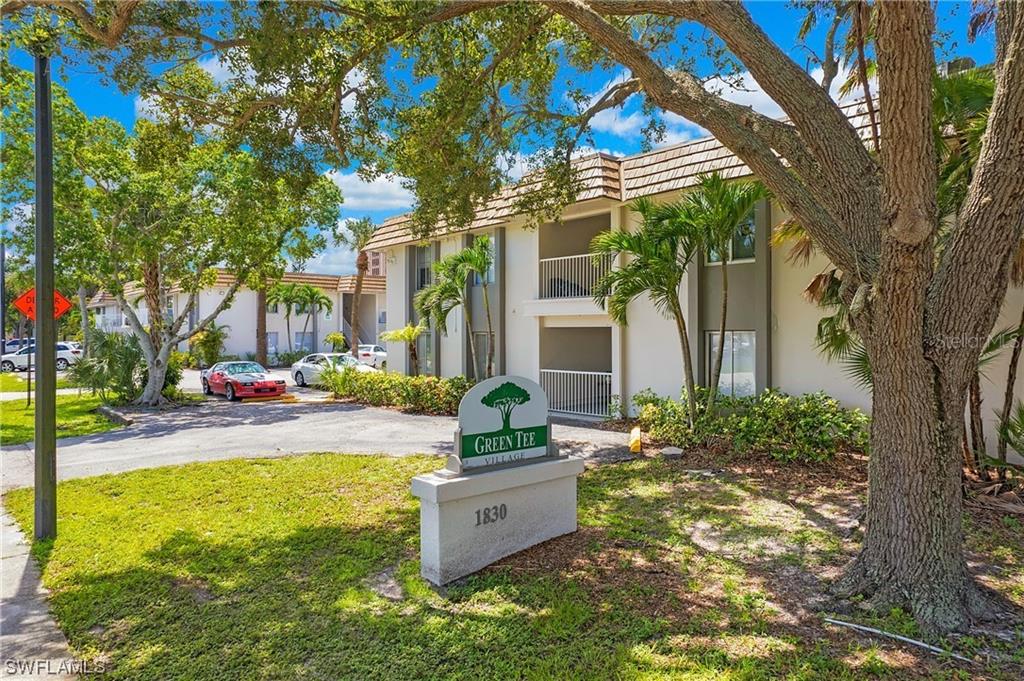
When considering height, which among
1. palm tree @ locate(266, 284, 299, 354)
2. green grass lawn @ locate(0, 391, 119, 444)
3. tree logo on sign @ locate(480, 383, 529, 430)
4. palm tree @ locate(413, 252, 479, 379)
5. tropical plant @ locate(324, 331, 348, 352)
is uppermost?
palm tree @ locate(266, 284, 299, 354)

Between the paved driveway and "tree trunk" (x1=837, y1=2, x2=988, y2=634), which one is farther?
the paved driveway

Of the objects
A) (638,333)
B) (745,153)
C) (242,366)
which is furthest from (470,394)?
(242,366)

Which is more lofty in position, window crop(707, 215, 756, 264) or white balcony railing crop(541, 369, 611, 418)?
window crop(707, 215, 756, 264)

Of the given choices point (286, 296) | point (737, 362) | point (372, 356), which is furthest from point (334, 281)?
point (737, 362)

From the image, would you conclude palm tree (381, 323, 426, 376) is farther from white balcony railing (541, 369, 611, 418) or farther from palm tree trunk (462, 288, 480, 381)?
white balcony railing (541, 369, 611, 418)

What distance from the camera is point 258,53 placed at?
600 cm

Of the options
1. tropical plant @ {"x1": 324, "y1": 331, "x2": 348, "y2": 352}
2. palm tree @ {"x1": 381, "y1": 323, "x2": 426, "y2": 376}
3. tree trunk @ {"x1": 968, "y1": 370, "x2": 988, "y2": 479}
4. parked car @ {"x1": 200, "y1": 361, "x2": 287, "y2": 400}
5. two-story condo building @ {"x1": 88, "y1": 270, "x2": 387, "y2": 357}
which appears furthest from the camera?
two-story condo building @ {"x1": 88, "y1": 270, "x2": 387, "y2": 357}

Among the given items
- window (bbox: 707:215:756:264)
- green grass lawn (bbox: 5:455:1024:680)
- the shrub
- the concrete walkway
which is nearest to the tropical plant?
the shrub

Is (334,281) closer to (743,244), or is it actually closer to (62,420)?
(62,420)

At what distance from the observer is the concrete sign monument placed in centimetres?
513

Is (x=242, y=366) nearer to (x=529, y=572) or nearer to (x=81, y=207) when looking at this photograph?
(x=81, y=207)

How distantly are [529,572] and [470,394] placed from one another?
1.66 m

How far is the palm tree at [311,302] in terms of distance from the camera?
39.1m

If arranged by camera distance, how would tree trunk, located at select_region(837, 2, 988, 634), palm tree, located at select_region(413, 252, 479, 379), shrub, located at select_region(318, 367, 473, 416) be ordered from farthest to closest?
1. shrub, located at select_region(318, 367, 473, 416)
2. palm tree, located at select_region(413, 252, 479, 379)
3. tree trunk, located at select_region(837, 2, 988, 634)
